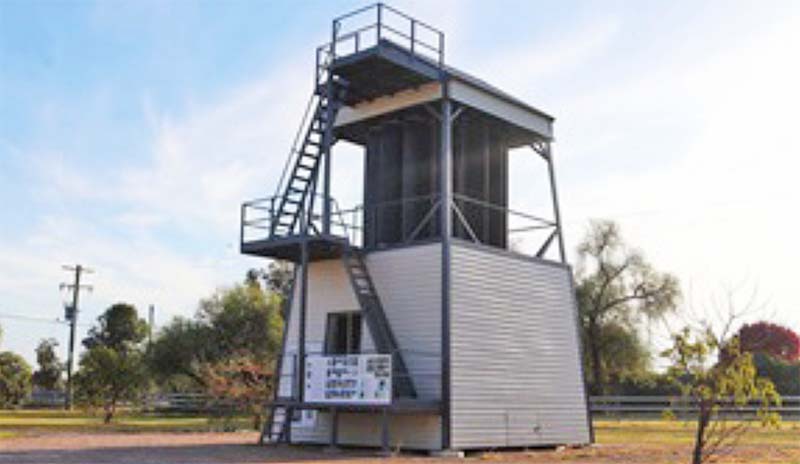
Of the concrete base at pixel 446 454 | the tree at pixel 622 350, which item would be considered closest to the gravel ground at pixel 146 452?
the concrete base at pixel 446 454

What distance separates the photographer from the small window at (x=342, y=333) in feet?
77.2

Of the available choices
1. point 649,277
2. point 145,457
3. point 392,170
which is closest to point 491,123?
point 392,170

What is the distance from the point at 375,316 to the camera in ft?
72.9

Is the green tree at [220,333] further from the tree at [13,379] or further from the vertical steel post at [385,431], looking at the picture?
the vertical steel post at [385,431]

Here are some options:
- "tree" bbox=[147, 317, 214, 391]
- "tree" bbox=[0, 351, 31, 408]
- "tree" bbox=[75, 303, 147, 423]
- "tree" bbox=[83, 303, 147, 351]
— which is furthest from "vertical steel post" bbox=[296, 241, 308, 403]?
"tree" bbox=[83, 303, 147, 351]

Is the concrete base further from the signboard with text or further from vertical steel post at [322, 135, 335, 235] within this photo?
vertical steel post at [322, 135, 335, 235]

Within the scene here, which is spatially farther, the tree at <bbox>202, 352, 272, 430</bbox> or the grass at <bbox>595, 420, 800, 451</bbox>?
the tree at <bbox>202, 352, 272, 430</bbox>

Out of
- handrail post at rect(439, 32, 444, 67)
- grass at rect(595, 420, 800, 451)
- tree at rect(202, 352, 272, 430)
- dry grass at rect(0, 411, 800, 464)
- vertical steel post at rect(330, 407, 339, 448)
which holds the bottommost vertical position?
grass at rect(595, 420, 800, 451)

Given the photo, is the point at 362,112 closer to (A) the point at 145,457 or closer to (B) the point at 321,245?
(B) the point at 321,245

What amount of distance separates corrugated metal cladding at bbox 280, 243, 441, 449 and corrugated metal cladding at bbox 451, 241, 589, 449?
1.74ft

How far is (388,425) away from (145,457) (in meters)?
5.62

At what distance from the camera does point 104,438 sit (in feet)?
82.4

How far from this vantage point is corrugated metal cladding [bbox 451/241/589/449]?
2116cm

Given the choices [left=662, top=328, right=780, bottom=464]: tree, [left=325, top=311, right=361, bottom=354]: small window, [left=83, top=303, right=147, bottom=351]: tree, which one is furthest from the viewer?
[left=83, top=303, right=147, bottom=351]: tree
